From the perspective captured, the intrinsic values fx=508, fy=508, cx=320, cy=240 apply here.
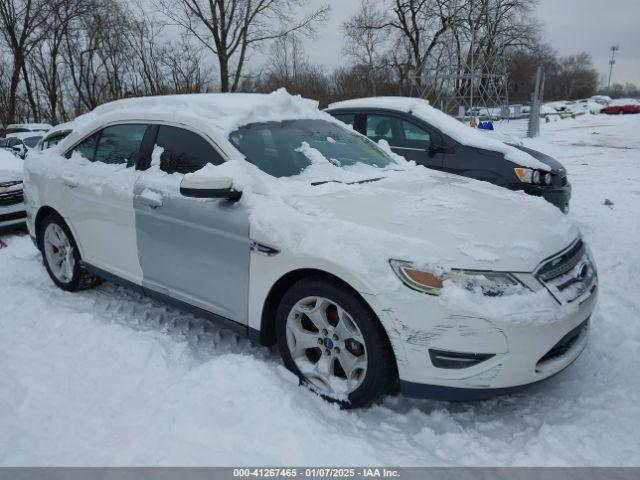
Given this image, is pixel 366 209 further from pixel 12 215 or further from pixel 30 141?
pixel 30 141

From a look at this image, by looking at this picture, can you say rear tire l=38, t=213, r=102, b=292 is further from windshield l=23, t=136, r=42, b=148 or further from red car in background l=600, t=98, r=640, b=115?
red car in background l=600, t=98, r=640, b=115

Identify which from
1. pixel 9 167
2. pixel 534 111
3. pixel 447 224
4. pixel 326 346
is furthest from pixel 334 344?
pixel 534 111

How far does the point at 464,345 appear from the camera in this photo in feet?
7.90

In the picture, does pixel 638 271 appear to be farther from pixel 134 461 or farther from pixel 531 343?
pixel 134 461

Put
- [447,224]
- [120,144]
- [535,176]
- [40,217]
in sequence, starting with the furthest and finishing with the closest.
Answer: [535,176] → [40,217] → [120,144] → [447,224]

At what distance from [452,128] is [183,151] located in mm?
3751

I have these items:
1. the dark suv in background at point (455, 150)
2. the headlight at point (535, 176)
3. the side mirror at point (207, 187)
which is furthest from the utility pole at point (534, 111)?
the side mirror at point (207, 187)

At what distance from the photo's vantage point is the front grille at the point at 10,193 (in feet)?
22.0

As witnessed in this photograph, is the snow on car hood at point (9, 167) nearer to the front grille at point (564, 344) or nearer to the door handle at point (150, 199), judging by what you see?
the door handle at point (150, 199)

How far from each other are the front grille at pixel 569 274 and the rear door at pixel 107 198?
9.12ft

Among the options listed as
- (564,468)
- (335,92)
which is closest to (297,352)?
(564,468)

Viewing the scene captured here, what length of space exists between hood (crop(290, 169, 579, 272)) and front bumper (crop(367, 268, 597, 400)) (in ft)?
0.80

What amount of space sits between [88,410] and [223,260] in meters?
1.11

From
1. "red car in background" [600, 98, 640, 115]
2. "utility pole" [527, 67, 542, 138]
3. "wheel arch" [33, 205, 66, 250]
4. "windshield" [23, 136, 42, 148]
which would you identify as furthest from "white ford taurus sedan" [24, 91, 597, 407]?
"red car in background" [600, 98, 640, 115]
